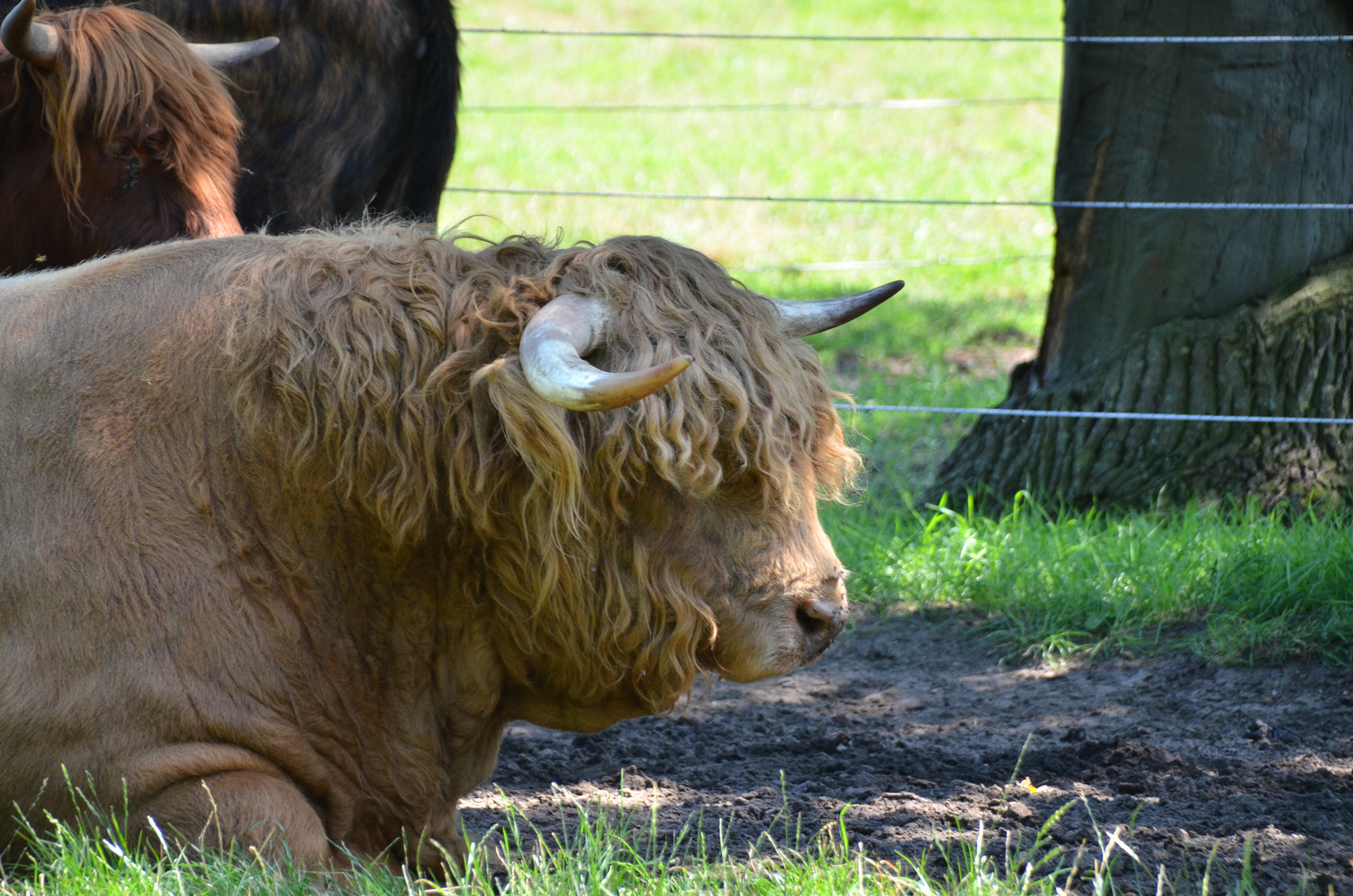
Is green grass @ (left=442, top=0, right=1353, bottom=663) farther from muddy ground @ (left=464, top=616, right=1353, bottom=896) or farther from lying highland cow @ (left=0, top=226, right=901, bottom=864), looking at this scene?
lying highland cow @ (left=0, top=226, right=901, bottom=864)

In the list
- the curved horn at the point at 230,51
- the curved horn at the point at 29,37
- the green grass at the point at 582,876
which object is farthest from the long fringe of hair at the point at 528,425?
the curved horn at the point at 230,51

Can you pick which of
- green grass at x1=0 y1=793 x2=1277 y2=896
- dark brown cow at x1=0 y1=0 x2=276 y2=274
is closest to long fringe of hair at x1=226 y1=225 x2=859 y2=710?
green grass at x1=0 y1=793 x2=1277 y2=896

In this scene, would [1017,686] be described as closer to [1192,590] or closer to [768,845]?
[1192,590]

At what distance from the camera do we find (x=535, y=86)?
18781 millimetres

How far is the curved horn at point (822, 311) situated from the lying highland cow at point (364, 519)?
118 millimetres

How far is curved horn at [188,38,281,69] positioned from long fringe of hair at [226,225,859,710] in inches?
101

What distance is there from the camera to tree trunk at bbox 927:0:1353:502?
16.2ft

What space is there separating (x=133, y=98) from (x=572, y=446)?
2879 mm

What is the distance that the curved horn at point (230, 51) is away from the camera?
5.07m

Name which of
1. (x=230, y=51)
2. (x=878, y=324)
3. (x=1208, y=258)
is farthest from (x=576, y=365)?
(x=878, y=324)

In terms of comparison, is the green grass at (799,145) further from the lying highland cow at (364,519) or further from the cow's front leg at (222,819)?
the cow's front leg at (222,819)

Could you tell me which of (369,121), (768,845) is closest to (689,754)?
(768,845)

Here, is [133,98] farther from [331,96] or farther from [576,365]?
[576,365]

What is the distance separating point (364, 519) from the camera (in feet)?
9.20
